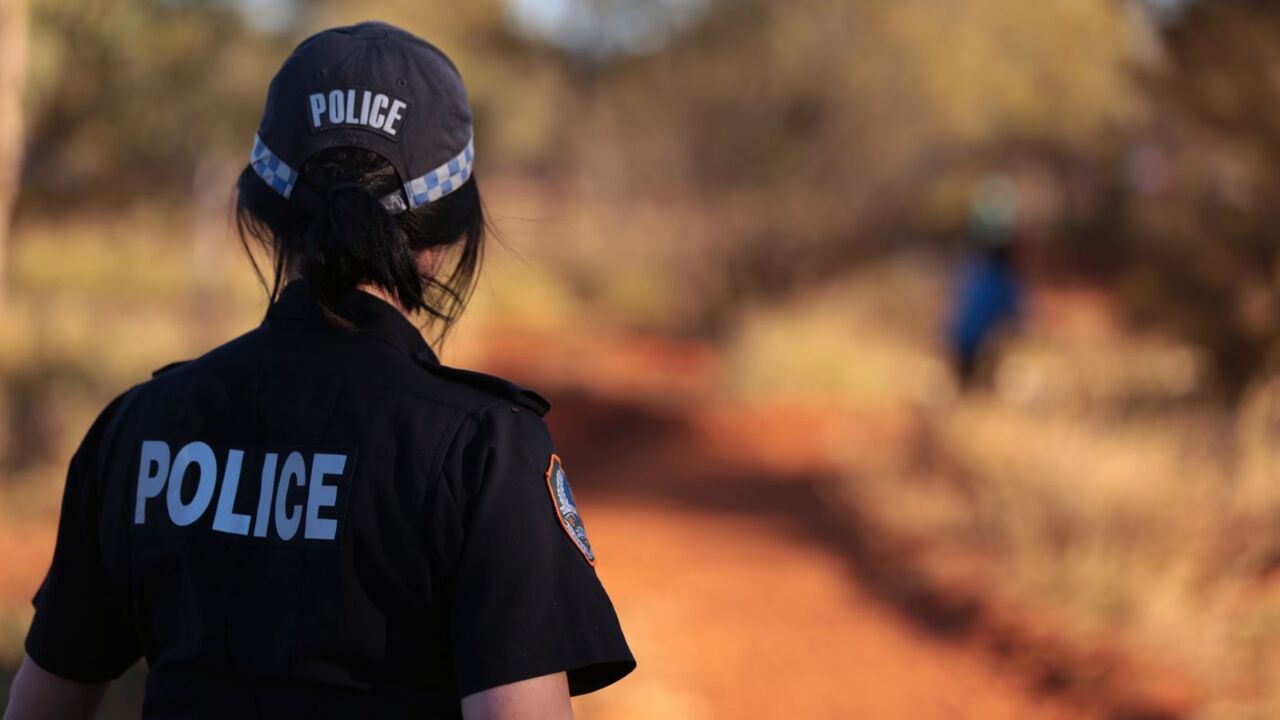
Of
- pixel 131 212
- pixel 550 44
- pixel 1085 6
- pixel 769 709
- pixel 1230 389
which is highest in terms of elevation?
pixel 550 44

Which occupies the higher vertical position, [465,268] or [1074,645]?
[1074,645]

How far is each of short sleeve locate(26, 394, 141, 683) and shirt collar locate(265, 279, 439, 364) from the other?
1.03 feet

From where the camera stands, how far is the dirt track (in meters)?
5.67

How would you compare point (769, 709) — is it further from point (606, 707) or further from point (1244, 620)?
point (1244, 620)

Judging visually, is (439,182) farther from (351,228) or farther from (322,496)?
(322,496)

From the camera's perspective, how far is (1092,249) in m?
30.3

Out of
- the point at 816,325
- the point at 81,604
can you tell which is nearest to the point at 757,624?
the point at 81,604

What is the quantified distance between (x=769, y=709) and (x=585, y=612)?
425 centimetres

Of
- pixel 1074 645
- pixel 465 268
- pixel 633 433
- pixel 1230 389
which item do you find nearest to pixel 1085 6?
pixel 633 433

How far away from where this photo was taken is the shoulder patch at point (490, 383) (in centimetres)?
158

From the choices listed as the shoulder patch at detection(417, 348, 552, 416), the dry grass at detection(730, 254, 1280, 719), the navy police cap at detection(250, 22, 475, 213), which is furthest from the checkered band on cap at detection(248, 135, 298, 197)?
the dry grass at detection(730, 254, 1280, 719)

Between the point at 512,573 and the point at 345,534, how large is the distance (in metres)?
0.19

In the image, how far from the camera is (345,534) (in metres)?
1.54

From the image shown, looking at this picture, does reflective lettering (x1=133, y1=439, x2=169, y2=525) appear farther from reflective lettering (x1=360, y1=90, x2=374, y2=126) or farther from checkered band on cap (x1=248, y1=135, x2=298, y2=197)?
reflective lettering (x1=360, y1=90, x2=374, y2=126)
